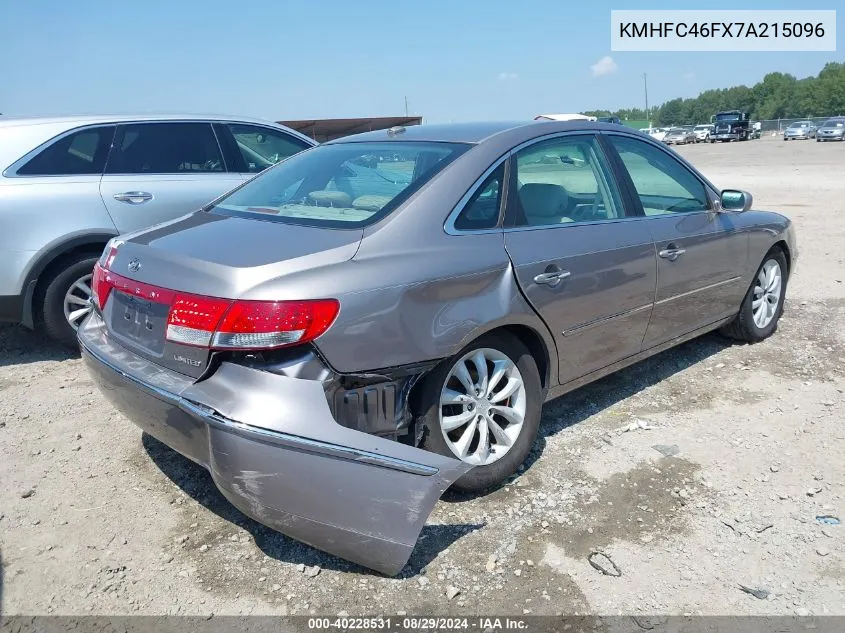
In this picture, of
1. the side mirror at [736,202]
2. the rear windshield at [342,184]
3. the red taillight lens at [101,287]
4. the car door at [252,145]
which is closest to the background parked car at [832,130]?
the side mirror at [736,202]

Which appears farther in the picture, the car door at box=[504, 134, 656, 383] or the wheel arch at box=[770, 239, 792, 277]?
the wheel arch at box=[770, 239, 792, 277]

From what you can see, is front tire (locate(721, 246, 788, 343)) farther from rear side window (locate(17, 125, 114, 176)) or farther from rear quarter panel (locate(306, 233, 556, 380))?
rear side window (locate(17, 125, 114, 176))

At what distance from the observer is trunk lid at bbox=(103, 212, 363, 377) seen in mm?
2625

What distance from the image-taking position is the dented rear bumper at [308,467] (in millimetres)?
2475

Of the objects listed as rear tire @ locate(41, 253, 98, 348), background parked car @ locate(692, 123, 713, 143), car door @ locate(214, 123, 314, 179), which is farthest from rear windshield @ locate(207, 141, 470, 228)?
background parked car @ locate(692, 123, 713, 143)

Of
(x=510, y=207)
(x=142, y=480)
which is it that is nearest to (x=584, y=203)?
(x=510, y=207)

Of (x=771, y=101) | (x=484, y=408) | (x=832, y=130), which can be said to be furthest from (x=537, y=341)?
(x=771, y=101)

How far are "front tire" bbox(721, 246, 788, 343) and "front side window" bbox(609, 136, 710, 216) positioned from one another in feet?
3.23

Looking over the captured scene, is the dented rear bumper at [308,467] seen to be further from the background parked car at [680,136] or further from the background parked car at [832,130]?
the background parked car at [680,136]

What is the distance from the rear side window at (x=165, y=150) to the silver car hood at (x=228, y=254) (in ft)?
8.33

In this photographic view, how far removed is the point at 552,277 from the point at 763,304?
9.04 feet

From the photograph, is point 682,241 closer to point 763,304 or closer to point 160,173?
point 763,304

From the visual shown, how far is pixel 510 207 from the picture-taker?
3367mm

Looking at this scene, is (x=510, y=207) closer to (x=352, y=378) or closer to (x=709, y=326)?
(x=352, y=378)
